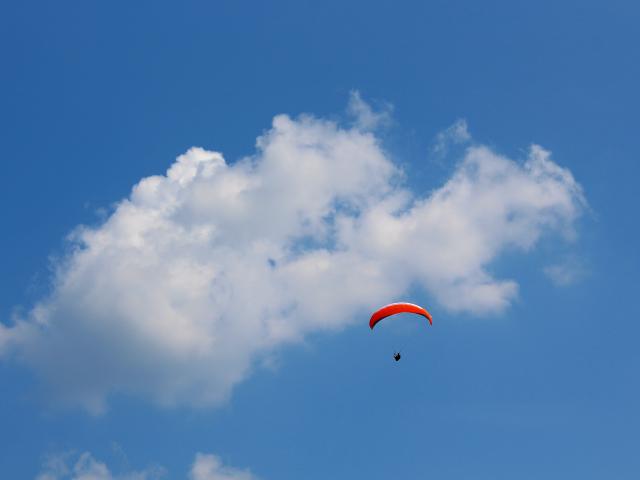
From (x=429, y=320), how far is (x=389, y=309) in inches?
195

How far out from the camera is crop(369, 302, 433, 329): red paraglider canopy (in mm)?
60188

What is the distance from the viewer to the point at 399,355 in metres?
67.4

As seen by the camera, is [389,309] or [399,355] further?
[399,355]

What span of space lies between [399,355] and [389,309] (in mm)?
10308

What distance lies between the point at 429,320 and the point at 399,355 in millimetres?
9889

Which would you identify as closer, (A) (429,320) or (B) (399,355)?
(A) (429,320)

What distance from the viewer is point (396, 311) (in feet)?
198

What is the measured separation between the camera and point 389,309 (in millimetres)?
60469

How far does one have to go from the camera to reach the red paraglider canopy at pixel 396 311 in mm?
60188

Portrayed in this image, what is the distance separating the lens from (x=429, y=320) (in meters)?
59.9

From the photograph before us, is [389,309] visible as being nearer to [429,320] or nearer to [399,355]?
[429,320]

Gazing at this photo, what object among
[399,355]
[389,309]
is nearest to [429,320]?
[389,309]
